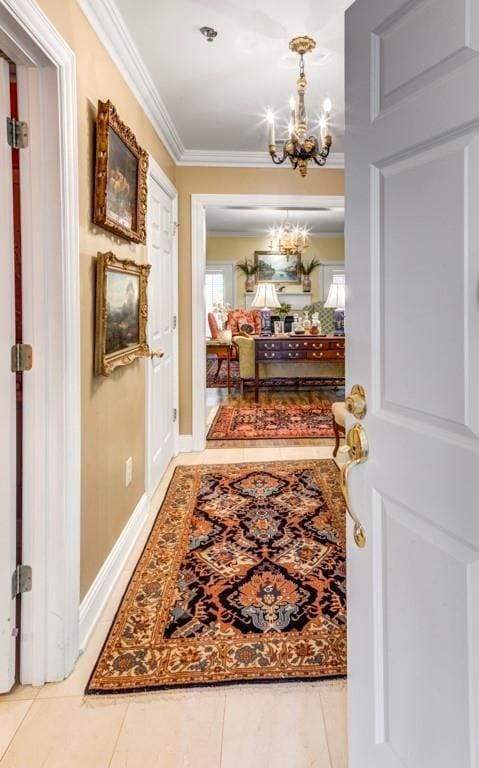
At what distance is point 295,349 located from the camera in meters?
6.14

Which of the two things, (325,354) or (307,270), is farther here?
(307,270)

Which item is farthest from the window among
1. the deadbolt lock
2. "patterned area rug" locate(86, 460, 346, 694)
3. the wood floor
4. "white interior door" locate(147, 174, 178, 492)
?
the deadbolt lock

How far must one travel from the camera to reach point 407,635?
842 millimetres

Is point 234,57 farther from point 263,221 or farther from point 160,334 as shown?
point 263,221

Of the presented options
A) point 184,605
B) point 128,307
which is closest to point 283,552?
point 184,605

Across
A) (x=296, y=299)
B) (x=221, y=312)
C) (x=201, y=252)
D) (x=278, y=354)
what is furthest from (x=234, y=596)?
(x=296, y=299)

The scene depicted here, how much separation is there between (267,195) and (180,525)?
2794 mm

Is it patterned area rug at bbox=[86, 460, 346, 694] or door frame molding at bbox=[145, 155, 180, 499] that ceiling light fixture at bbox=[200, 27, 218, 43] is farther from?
patterned area rug at bbox=[86, 460, 346, 694]

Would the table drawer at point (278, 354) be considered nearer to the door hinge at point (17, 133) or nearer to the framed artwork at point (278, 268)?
the framed artwork at point (278, 268)

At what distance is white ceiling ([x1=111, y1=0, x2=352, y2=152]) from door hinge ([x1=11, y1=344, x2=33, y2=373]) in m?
1.52

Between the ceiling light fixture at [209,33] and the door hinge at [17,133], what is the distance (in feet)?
3.84

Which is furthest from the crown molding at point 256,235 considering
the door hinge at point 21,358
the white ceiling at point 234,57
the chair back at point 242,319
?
the door hinge at point 21,358

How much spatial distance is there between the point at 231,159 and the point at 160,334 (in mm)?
1666

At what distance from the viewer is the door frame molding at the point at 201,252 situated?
3.84 meters
